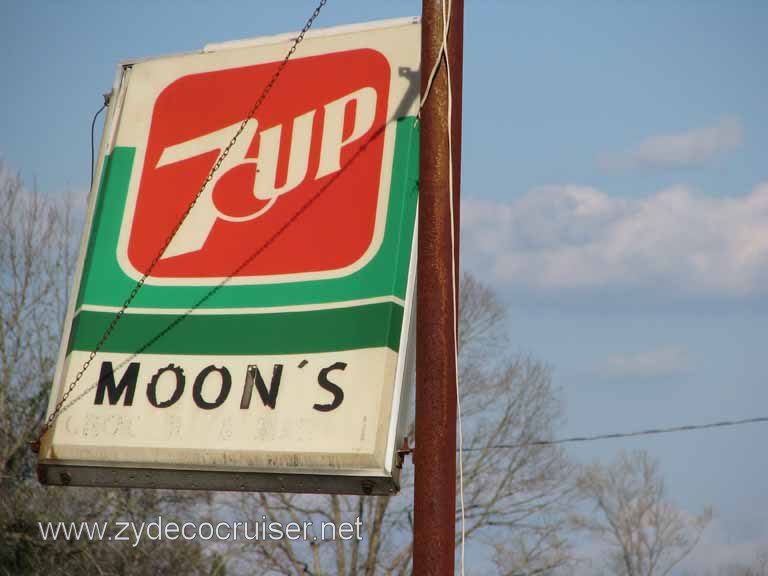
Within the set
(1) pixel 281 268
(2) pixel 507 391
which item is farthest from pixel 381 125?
(2) pixel 507 391

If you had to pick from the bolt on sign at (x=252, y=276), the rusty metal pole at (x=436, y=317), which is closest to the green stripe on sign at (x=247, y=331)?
the bolt on sign at (x=252, y=276)

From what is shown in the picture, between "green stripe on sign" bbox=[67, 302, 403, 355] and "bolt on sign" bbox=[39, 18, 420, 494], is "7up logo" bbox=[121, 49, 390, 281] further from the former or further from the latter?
"green stripe on sign" bbox=[67, 302, 403, 355]

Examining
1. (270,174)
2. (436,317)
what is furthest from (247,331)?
(436,317)

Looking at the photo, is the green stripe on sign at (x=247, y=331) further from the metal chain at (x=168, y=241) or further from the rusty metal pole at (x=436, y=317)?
the rusty metal pole at (x=436, y=317)

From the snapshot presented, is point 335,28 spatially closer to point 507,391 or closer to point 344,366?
point 344,366

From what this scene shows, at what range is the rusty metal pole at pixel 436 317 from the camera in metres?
5.18

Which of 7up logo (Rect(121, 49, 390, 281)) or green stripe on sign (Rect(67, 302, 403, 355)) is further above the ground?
7up logo (Rect(121, 49, 390, 281))

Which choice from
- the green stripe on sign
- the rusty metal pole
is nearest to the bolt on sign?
the green stripe on sign

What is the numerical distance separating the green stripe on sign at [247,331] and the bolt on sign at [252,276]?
0.04 ft

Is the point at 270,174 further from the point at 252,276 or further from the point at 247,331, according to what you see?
the point at 247,331

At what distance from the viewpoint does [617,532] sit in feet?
131

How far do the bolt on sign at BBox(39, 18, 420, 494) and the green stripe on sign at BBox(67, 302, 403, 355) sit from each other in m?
0.01

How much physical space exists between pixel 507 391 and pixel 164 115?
24.1 metres

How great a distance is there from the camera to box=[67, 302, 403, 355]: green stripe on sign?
21.0 ft
